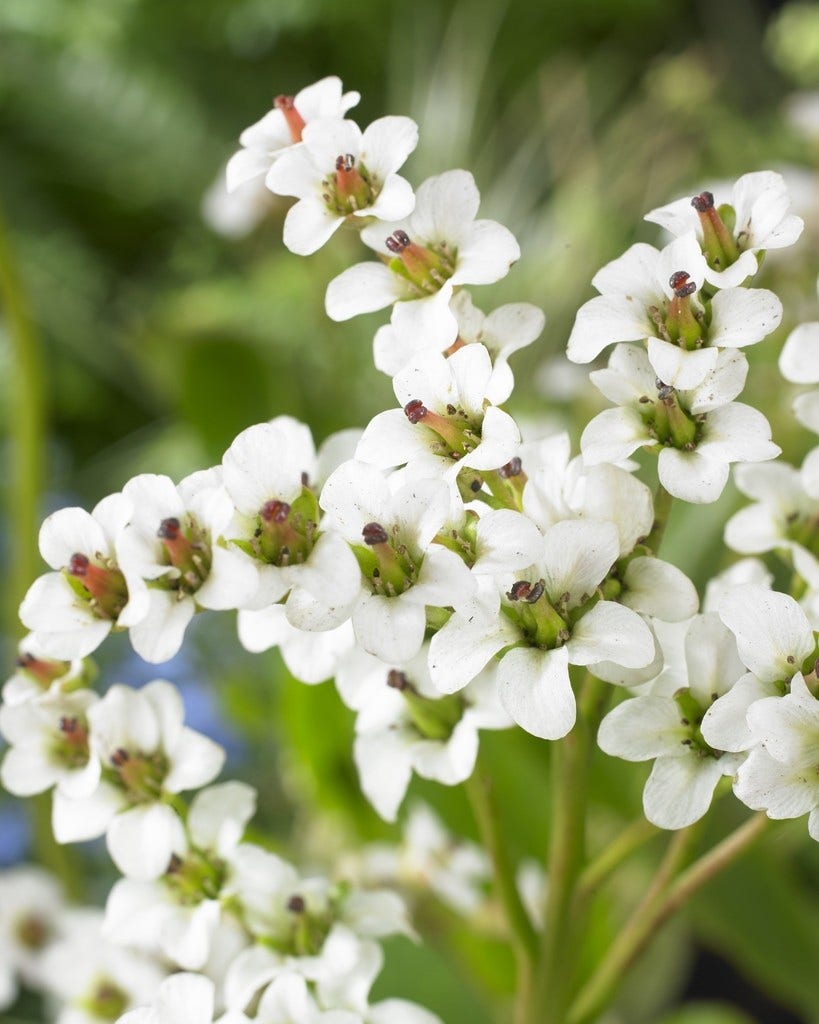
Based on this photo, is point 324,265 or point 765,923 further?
point 324,265

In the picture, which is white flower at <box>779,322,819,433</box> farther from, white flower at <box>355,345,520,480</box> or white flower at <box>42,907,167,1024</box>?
white flower at <box>42,907,167,1024</box>

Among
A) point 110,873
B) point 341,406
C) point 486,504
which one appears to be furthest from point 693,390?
point 110,873

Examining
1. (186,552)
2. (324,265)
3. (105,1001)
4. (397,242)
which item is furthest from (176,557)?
(324,265)

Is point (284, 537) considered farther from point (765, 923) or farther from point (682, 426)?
point (765, 923)

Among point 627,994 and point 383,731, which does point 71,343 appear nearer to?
point 627,994

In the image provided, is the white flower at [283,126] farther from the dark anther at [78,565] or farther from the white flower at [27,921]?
the white flower at [27,921]
